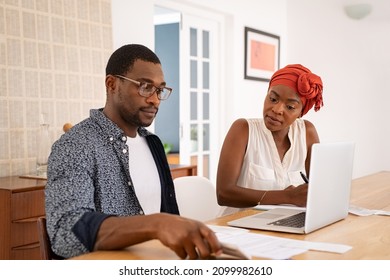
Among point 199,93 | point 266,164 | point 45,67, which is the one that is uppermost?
point 45,67

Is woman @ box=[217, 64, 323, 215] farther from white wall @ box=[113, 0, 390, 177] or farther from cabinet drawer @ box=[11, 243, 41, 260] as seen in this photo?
white wall @ box=[113, 0, 390, 177]

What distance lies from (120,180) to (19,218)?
3.18 feet

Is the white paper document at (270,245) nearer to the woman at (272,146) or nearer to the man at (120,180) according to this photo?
the man at (120,180)

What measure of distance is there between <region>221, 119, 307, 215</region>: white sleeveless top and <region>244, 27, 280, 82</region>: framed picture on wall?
9.01 feet

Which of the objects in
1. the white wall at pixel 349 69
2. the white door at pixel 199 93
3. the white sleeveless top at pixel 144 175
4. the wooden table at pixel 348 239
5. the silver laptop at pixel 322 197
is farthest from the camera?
the white wall at pixel 349 69

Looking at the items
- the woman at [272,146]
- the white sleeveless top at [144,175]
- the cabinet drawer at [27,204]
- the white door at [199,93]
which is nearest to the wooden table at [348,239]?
the white sleeveless top at [144,175]

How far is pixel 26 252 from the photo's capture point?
226 cm

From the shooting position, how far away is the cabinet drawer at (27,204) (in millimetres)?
2211

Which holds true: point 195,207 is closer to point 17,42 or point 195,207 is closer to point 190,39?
point 17,42

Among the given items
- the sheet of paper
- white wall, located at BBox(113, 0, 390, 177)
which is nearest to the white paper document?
the sheet of paper

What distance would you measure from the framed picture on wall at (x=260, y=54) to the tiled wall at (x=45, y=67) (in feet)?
6.49

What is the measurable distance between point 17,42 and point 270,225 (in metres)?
1.84

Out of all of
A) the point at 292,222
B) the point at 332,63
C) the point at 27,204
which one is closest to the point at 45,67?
the point at 27,204

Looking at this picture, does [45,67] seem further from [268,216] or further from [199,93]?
[199,93]
